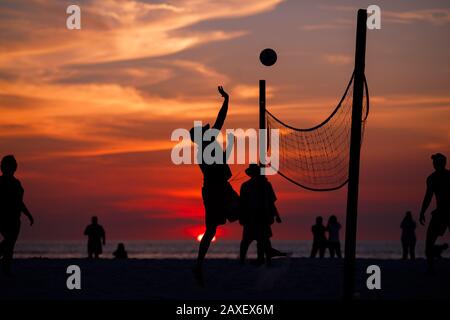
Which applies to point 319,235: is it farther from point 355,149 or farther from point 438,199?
point 355,149

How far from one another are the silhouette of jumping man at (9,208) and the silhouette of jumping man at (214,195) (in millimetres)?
2911

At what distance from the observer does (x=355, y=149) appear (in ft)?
37.6

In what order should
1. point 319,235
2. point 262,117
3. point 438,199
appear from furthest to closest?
point 319,235
point 262,117
point 438,199

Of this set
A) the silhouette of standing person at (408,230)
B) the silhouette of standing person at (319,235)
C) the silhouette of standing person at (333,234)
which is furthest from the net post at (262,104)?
the silhouette of standing person at (408,230)

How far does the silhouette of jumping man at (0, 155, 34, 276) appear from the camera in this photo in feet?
44.3

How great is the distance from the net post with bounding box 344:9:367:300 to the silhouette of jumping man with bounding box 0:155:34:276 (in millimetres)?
4940

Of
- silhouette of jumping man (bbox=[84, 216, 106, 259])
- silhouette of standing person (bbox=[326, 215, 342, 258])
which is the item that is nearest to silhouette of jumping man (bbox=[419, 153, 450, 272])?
silhouette of standing person (bbox=[326, 215, 342, 258])

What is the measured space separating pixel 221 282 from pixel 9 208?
3429 millimetres

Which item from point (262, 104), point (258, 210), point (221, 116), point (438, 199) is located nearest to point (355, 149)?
point (221, 116)

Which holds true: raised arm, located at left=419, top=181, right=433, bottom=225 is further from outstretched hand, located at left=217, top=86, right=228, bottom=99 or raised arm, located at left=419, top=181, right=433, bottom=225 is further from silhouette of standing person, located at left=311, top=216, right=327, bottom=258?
silhouette of standing person, located at left=311, top=216, right=327, bottom=258

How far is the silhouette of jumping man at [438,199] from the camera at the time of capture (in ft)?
46.1

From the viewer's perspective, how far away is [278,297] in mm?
11359

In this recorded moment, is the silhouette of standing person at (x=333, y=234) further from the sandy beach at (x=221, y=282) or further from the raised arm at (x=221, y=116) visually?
the raised arm at (x=221, y=116)
